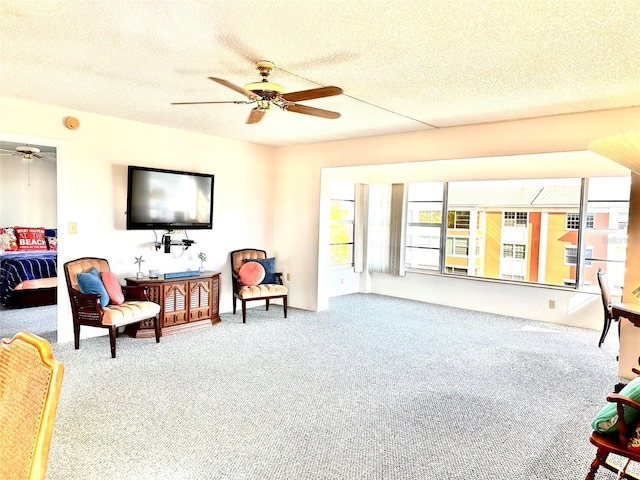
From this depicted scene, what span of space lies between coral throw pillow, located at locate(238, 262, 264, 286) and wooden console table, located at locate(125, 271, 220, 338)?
33cm

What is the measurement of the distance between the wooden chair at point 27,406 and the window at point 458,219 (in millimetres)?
6588

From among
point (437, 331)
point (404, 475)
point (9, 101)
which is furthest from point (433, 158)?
point (9, 101)

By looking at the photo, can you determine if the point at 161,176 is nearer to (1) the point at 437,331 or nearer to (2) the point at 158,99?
(2) the point at 158,99

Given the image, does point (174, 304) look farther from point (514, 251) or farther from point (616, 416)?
point (514, 251)

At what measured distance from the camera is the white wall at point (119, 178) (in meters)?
4.28

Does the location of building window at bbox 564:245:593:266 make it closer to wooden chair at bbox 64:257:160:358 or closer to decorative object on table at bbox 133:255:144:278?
wooden chair at bbox 64:257:160:358

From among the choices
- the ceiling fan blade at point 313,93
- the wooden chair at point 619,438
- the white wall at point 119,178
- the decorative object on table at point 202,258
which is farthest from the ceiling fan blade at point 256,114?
the wooden chair at point 619,438

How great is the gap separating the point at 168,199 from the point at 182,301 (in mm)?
1237

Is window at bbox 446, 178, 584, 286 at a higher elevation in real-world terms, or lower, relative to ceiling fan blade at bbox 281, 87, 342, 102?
lower

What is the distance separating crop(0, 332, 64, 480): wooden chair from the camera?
1086mm

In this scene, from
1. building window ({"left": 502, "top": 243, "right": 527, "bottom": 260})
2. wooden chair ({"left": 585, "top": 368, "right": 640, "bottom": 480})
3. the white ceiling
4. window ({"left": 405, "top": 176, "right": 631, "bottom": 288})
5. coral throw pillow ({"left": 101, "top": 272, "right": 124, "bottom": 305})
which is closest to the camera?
wooden chair ({"left": 585, "top": 368, "right": 640, "bottom": 480})

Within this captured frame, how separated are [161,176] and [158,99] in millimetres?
1271

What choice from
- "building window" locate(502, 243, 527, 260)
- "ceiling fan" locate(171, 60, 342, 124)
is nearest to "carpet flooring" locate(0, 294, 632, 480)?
"building window" locate(502, 243, 527, 260)

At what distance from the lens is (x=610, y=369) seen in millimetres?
3949
